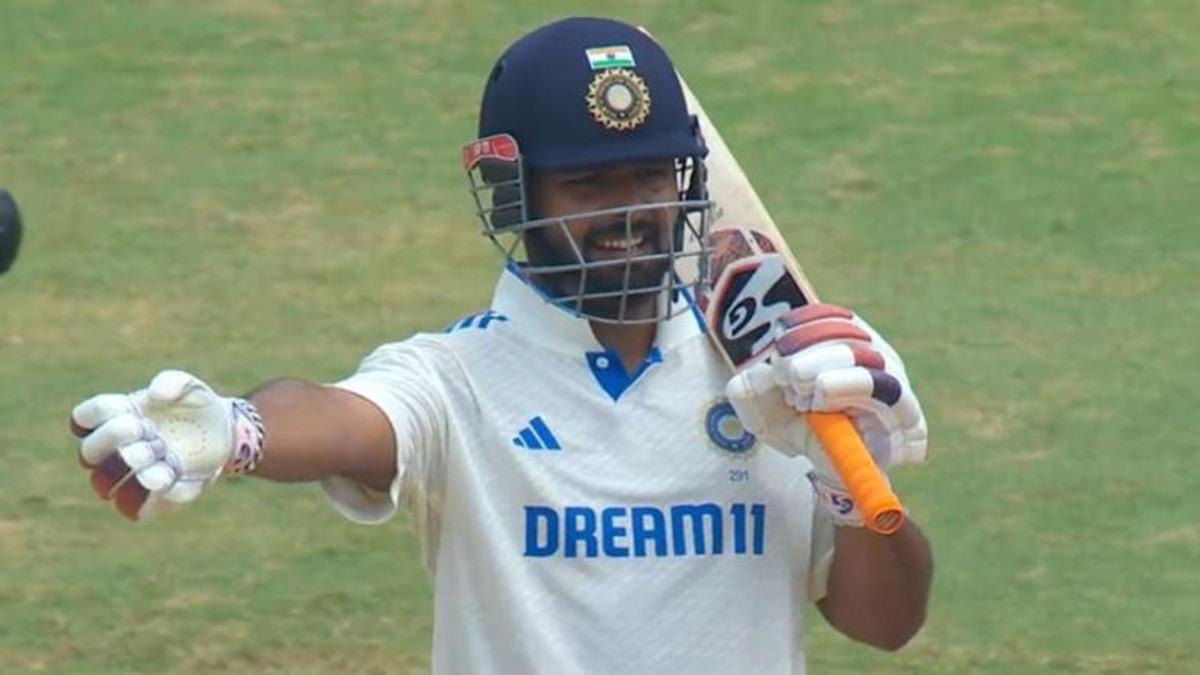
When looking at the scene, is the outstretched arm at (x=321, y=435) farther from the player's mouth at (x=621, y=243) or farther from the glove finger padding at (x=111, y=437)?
the player's mouth at (x=621, y=243)

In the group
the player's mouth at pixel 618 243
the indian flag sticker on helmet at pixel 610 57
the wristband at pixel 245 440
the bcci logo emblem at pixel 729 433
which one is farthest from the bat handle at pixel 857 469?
the wristband at pixel 245 440

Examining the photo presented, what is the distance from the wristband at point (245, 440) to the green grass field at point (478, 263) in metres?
3.27

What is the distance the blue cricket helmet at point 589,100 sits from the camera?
4027mm

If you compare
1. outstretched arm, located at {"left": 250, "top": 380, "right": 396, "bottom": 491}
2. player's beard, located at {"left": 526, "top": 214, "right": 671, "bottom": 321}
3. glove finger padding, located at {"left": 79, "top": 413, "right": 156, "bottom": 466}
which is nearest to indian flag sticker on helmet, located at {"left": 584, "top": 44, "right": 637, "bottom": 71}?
player's beard, located at {"left": 526, "top": 214, "right": 671, "bottom": 321}

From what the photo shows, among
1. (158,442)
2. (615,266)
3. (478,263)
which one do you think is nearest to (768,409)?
(615,266)

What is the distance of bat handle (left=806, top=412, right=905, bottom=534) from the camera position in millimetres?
3723

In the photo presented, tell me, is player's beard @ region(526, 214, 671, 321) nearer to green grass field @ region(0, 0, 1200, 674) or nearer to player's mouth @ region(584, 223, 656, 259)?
player's mouth @ region(584, 223, 656, 259)

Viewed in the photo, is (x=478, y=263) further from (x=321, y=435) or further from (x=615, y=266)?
(x=321, y=435)

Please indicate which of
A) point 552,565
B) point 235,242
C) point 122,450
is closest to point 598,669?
point 552,565

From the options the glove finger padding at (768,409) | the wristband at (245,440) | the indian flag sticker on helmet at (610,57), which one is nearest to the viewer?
the wristband at (245,440)

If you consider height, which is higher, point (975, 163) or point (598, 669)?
point (598, 669)

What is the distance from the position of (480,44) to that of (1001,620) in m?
4.60

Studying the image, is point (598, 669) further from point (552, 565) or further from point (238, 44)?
point (238, 44)

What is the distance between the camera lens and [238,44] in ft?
36.5
